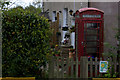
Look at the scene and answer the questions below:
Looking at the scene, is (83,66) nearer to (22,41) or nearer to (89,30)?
(89,30)

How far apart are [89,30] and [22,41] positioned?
2.46m

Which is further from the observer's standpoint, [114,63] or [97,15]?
[97,15]

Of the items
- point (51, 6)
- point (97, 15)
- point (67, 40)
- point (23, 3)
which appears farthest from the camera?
point (51, 6)

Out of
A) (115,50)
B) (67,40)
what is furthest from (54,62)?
(67,40)

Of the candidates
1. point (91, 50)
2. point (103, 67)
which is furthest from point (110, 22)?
point (103, 67)

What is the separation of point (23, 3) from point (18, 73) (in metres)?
5.25

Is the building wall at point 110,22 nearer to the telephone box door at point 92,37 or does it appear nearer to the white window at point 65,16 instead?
the telephone box door at point 92,37

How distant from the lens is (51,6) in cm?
966

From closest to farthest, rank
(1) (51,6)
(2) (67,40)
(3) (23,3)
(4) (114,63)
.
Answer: (4) (114,63) → (2) (67,40) → (3) (23,3) → (1) (51,6)

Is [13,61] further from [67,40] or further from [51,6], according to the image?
[51,6]

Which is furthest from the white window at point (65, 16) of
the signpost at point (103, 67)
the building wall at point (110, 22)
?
the signpost at point (103, 67)

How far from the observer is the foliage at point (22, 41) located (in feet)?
14.0

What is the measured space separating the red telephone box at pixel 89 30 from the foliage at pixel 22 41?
1581mm

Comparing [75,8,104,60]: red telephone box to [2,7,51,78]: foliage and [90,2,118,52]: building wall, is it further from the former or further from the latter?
[2,7,51,78]: foliage
